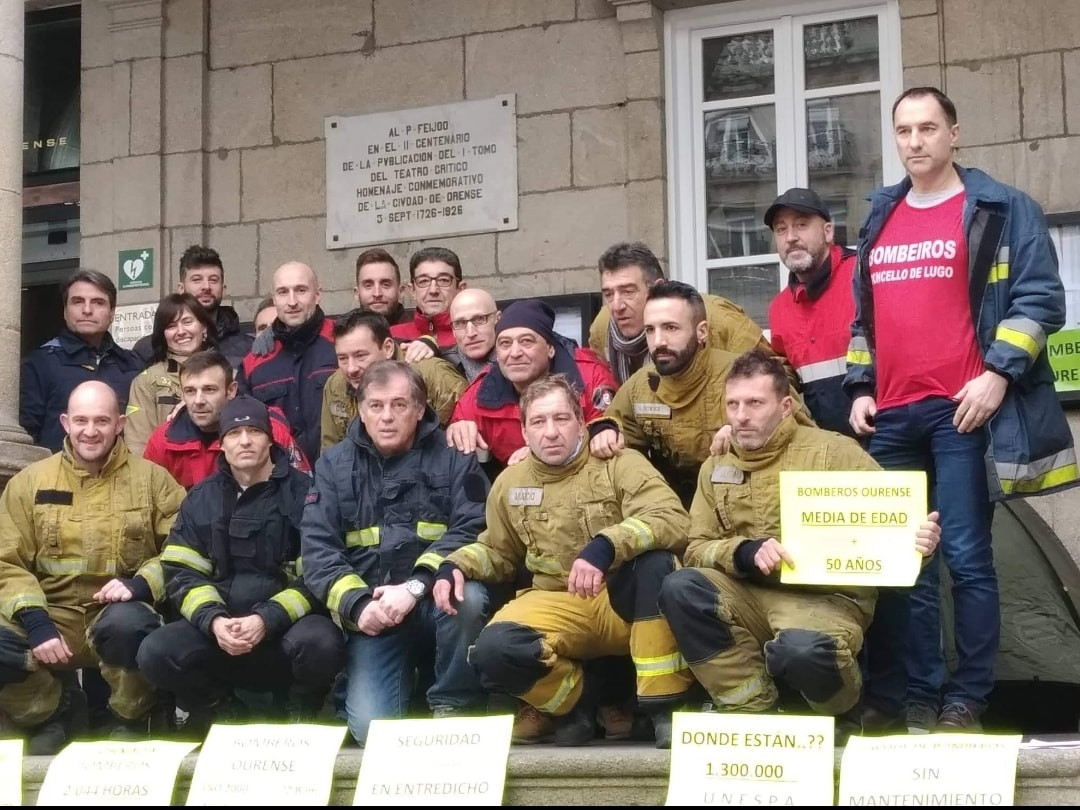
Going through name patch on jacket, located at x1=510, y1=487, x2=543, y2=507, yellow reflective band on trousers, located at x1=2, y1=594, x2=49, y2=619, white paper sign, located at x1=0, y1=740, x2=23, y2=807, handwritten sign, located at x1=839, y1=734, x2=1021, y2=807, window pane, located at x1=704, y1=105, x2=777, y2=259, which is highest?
window pane, located at x1=704, y1=105, x2=777, y2=259

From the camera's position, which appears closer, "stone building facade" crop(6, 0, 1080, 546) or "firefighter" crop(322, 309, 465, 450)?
"firefighter" crop(322, 309, 465, 450)

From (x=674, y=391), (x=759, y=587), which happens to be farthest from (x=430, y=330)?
(x=759, y=587)

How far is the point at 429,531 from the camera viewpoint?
700 centimetres

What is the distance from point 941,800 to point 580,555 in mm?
1590

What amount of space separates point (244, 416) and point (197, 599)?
→ 2.55 feet

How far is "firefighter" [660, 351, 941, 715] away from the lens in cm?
602

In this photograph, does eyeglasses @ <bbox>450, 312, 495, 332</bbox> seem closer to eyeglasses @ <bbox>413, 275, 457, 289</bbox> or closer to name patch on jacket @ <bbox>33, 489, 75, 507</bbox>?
eyeglasses @ <bbox>413, 275, 457, 289</bbox>

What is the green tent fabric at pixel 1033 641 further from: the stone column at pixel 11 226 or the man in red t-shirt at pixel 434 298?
the stone column at pixel 11 226

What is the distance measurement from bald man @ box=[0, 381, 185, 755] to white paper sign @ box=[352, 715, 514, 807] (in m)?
1.57

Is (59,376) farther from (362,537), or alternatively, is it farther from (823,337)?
(823,337)

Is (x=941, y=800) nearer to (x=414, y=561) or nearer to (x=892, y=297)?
(x=892, y=297)

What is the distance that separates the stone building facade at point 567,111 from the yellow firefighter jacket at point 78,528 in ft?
8.99

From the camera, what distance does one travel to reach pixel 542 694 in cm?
650

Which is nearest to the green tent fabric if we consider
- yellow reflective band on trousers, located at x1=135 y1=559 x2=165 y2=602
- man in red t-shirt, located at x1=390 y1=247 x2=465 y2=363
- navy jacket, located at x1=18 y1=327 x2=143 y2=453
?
man in red t-shirt, located at x1=390 y1=247 x2=465 y2=363
